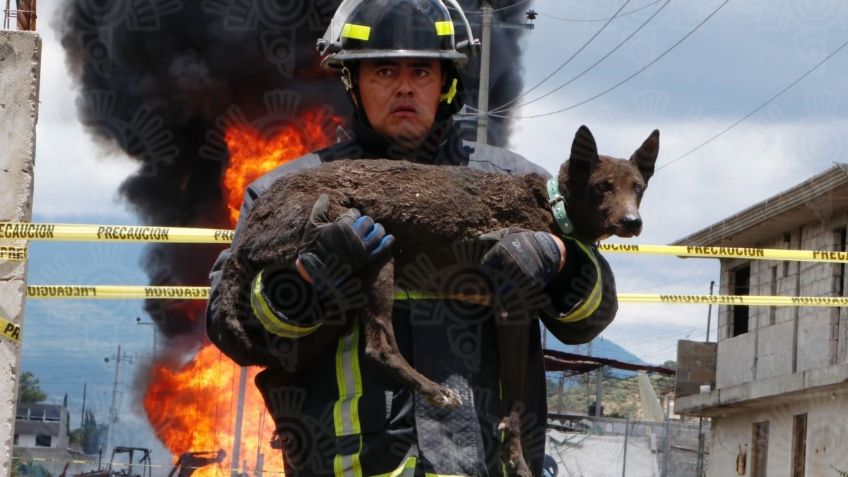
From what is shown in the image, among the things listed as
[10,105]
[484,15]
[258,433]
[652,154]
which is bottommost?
[258,433]

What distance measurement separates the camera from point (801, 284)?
96.0ft

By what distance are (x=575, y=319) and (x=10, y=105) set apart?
4.95 metres

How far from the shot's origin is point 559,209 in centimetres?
382

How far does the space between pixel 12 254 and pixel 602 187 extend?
15.6 feet

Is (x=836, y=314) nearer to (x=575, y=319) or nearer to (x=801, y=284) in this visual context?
(x=801, y=284)

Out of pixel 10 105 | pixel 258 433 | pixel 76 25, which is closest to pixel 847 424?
pixel 258 433

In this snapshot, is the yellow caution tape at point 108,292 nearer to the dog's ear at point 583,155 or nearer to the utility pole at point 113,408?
the dog's ear at point 583,155

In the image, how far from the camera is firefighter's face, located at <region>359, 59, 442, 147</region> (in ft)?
13.0

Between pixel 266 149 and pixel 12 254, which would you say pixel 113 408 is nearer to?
pixel 266 149

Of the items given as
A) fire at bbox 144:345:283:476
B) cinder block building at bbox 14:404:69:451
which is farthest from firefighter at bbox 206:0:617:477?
cinder block building at bbox 14:404:69:451

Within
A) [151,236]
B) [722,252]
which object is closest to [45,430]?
[722,252]

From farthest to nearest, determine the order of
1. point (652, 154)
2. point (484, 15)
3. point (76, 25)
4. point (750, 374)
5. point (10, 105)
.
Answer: point (750, 374) < point (76, 25) < point (484, 15) < point (10, 105) < point (652, 154)

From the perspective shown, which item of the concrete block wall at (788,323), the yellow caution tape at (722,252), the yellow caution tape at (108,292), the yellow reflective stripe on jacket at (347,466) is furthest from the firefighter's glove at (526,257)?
the concrete block wall at (788,323)

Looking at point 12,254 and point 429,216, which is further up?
point 12,254
